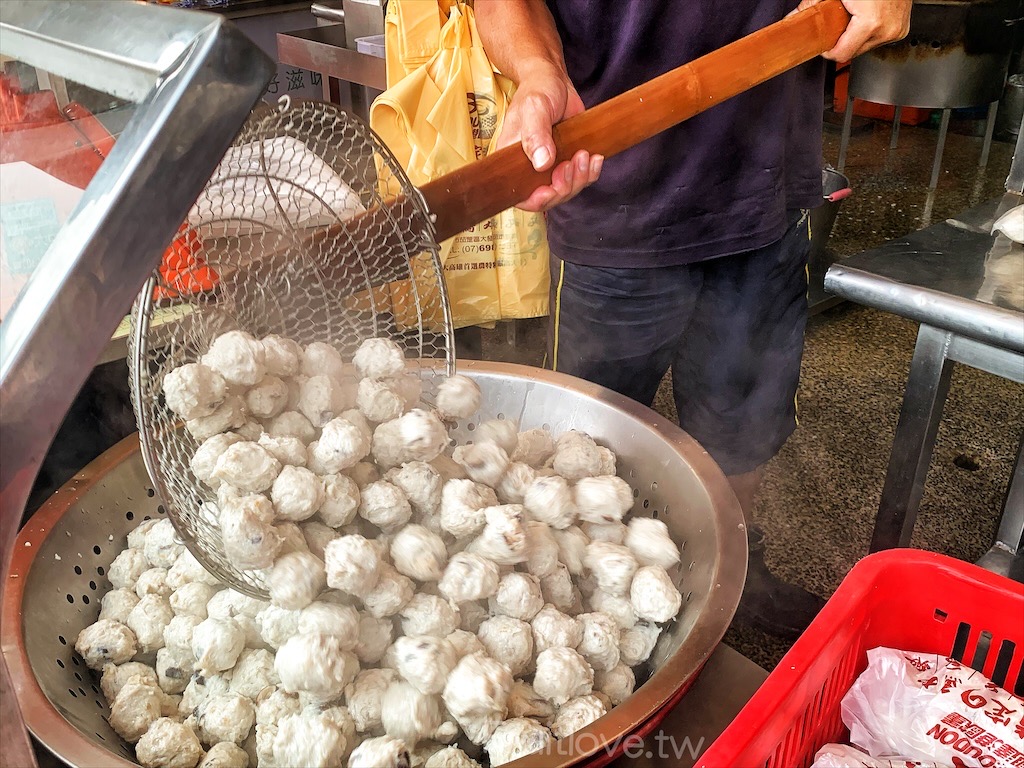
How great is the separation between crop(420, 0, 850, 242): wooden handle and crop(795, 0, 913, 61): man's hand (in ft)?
0.06

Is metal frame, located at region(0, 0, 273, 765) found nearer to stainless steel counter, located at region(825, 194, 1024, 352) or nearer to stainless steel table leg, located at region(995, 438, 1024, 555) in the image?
stainless steel counter, located at region(825, 194, 1024, 352)

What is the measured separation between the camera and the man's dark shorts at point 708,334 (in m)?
1.65

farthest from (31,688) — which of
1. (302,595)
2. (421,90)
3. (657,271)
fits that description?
(421,90)

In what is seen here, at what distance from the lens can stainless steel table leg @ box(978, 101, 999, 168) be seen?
4.40 m

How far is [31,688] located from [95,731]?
0.10 meters

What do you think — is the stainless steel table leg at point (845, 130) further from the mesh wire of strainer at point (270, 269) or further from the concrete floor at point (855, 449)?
the mesh wire of strainer at point (270, 269)

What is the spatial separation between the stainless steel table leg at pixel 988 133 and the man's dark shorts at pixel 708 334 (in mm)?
3482

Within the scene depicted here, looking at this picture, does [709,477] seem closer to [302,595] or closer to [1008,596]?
[1008,596]

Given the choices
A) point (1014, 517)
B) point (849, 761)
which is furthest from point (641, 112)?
point (1014, 517)

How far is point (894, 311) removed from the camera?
1334mm

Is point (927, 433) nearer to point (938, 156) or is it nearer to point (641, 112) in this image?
point (641, 112)

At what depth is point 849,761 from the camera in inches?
34.7

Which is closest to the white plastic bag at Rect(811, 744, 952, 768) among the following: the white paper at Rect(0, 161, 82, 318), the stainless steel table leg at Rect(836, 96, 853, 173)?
the white paper at Rect(0, 161, 82, 318)

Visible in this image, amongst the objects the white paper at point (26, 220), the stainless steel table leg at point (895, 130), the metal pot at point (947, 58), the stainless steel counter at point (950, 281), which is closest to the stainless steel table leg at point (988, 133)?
the metal pot at point (947, 58)
